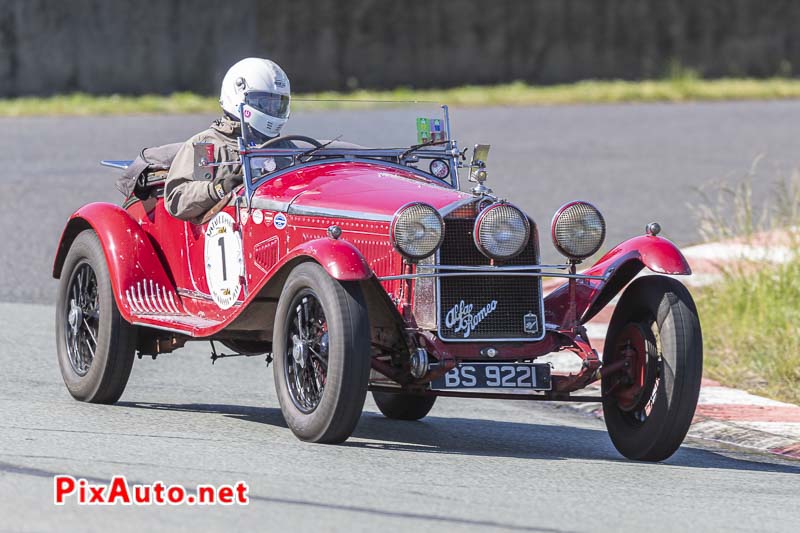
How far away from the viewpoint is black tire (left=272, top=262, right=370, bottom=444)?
598 cm

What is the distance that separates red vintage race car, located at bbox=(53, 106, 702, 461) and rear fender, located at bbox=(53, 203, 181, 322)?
0.08ft

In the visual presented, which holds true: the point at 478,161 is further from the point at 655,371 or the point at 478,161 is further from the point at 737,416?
the point at 737,416

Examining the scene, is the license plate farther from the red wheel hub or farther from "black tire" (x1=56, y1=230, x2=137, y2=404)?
"black tire" (x1=56, y1=230, x2=137, y2=404)

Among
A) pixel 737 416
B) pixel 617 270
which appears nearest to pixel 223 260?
pixel 617 270

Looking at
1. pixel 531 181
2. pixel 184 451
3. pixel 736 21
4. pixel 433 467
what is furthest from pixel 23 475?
pixel 736 21

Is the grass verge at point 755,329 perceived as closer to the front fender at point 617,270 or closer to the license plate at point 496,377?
the front fender at point 617,270

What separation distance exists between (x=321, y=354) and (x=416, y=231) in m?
0.64

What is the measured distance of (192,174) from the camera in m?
7.26

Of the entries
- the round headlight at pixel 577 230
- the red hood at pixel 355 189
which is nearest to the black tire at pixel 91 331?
the red hood at pixel 355 189

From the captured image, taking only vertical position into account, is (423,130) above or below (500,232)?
above

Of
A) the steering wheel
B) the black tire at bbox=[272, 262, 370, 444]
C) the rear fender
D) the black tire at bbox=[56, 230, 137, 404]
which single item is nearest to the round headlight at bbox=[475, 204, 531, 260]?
the black tire at bbox=[272, 262, 370, 444]

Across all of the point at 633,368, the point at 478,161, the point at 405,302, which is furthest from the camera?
the point at 478,161

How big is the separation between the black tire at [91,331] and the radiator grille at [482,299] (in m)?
1.80

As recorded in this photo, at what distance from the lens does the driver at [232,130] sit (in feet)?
24.0
